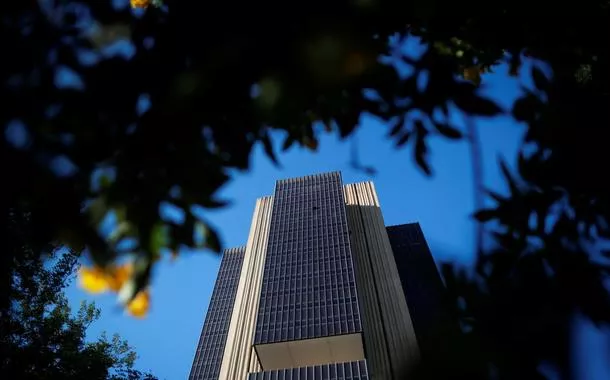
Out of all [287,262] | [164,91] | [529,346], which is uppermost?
[287,262]

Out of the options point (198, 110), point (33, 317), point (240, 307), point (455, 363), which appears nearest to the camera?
point (455, 363)

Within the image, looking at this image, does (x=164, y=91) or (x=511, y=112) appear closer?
(x=164, y=91)

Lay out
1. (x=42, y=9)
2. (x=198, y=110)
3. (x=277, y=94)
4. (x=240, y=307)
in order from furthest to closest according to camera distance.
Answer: (x=240, y=307)
(x=42, y=9)
(x=198, y=110)
(x=277, y=94)

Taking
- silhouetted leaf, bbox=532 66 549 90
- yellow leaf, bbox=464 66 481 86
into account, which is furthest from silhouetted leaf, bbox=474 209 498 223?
yellow leaf, bbox=464 66 481 86

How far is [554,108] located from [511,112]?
0.18 metres

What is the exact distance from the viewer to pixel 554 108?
6.32 feet

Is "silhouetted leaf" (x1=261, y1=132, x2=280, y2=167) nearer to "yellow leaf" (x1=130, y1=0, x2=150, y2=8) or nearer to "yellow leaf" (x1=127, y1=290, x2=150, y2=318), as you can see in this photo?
"yellow leaf" (x1=127, y1=290, x2=150, y2=318)

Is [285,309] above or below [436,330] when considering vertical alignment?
above

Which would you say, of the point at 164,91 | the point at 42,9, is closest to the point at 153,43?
the point at 164,91

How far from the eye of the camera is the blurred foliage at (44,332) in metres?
10.9

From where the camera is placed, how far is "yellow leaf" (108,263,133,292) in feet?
4.76

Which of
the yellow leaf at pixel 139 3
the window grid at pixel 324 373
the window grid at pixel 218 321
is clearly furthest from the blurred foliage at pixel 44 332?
the window grid at pixel 218 321

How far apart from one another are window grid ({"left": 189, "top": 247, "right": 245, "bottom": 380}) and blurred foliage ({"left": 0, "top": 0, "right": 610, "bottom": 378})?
5822cm

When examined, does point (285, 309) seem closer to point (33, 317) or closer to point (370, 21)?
point (33, 317)
